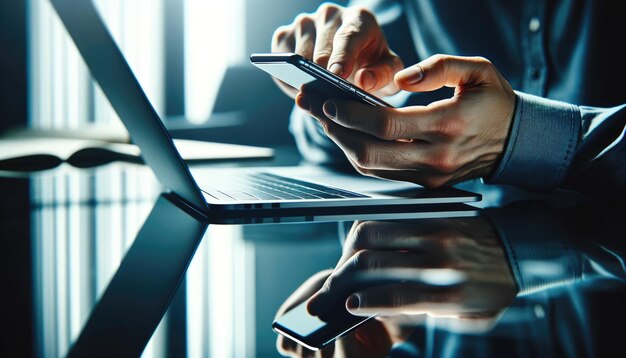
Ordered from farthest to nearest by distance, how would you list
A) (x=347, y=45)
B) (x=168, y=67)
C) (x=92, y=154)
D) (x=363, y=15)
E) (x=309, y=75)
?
(x=168, y=67)
(x=92, y=154)
(x=363, y=15)
(x=347, y=45)
(x=309, y=75)

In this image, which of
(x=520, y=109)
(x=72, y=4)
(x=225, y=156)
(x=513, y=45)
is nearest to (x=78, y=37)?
(x=72, y=4)

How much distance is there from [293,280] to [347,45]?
439mm

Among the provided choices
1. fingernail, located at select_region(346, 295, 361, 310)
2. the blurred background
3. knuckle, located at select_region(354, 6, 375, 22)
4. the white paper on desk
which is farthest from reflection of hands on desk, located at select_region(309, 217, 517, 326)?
the blurred background

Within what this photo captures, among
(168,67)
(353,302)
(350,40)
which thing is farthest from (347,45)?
(168,67)

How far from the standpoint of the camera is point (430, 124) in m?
0.60

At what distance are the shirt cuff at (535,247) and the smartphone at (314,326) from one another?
0.37 feet

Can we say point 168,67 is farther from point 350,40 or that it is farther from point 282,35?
point 350,40

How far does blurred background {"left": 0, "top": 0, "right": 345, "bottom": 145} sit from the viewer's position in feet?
6.72

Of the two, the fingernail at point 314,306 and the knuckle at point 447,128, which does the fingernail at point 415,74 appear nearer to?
the knuckle at point 447,128

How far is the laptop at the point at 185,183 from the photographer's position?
51 centimetres

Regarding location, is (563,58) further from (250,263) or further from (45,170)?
(45,170)

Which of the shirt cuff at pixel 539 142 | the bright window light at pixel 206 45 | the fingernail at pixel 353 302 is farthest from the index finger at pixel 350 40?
the bright window light at pixel 206 45

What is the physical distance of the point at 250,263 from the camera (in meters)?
0.41

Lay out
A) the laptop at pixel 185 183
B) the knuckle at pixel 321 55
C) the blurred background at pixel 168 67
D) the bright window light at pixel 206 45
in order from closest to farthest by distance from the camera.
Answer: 1. the laptop at pixel 185 183
2. the knuckle at pixel 321 55
3. the blurred background at pixel 168 67
4. the bright window light at pixel 206 45
